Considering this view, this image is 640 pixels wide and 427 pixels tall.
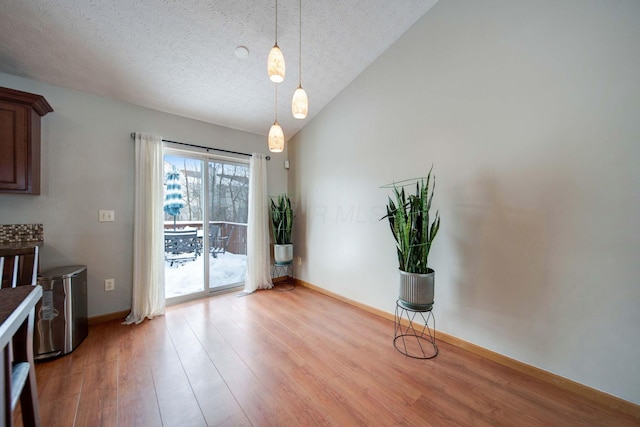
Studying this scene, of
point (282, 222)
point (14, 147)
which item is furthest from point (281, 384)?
point (14, 147)

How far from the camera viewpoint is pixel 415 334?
7.60 ft

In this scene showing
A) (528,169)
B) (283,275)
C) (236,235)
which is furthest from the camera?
(283,275)

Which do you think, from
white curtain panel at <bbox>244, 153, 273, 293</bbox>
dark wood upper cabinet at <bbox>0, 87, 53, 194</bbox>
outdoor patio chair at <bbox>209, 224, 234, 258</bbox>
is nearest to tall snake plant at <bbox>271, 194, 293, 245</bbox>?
white curtain panel at <bbox>244, 153, 273, 293</bbox>

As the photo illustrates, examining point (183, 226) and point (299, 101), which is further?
point (183, 226)

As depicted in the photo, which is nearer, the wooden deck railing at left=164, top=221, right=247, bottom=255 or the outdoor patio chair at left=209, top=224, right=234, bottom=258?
the outdoor patio chair at left=209, top=224, right=234, bottom=258

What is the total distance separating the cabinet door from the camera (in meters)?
1.85

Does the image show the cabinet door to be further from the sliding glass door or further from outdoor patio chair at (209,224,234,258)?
outdoor patio chair at (209,224,234,258)

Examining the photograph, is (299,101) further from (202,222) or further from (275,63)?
(202,222)

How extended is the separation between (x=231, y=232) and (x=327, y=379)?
257 cm

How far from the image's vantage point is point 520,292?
70.1 inches

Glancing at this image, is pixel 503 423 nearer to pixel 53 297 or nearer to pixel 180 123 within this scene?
pixel 53 297

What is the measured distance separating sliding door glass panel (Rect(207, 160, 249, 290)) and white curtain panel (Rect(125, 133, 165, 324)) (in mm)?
674

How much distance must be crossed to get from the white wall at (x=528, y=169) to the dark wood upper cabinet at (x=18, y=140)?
10.5ft

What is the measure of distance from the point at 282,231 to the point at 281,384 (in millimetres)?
2204
